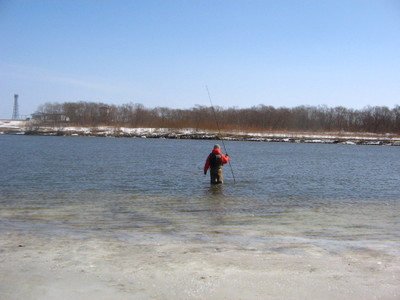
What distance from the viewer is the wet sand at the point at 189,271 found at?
18.2 ft

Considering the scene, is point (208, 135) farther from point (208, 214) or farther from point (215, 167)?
point (208, 214)

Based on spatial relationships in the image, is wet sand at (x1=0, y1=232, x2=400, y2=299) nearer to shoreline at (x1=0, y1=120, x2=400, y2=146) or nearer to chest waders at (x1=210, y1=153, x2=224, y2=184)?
chest waders at (x1=210, y1=153, x2=224, y2=184)

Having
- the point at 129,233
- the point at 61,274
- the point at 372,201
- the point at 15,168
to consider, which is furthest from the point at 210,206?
the point at 15,168

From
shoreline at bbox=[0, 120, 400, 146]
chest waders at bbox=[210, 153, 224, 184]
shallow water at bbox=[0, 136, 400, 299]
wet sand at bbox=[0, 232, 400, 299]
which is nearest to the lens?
wet sand at bbox=[0, 232, 400, 299]

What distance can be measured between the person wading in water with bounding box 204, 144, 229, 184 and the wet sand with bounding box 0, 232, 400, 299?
9.56m

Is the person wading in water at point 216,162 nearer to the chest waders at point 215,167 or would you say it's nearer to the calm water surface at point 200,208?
the chest waders at point 215,167

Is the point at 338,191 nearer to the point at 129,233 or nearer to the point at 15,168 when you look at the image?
the point at 129,233

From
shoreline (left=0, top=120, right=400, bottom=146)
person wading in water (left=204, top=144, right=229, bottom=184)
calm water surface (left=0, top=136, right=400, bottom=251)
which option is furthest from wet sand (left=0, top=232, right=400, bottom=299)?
shoreline (left=0, top=120, right=400, bottom=146)

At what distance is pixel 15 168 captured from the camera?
83.1 ft

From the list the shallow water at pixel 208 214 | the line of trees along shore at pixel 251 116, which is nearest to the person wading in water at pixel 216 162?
the shallow water at pixel 208 214

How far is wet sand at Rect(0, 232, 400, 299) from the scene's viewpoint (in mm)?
5555

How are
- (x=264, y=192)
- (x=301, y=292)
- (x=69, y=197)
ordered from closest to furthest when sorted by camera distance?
1. (x=301, y=292)
2. (x=69, y=197)
3. (x=264, y=192)

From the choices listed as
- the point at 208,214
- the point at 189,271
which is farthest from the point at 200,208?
the point at 189,271

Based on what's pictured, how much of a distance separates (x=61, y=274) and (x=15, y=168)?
21.3 m
